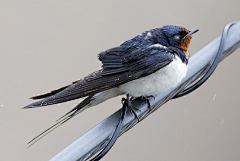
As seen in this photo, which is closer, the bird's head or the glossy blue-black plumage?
the glossy blue-black plumage

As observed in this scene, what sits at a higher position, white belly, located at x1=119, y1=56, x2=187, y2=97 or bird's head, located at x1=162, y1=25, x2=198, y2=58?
bird's head, located at x1=162, y1=25, x2=198, y2=58

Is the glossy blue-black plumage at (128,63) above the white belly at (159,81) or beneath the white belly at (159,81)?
above

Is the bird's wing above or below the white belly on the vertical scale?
above

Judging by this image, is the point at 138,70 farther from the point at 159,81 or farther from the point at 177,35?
the point at 177,35

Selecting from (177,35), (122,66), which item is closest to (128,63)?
(122,66)

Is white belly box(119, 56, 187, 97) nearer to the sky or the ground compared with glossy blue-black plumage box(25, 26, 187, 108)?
nearer to the ground
